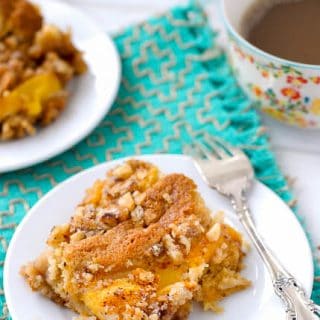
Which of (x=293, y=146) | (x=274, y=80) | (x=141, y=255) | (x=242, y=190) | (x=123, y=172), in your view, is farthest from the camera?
(x=293, y=146)

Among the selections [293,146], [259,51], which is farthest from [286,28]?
[293,146]

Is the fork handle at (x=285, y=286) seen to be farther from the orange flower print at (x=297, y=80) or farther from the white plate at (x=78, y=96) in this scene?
the white plate at (x=78, y=96)

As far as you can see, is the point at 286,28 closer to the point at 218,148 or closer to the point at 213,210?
the point at 218,148

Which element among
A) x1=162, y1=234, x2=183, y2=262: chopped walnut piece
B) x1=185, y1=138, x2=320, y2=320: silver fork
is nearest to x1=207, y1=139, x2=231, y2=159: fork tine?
x1=185, y1=138, x2=320, y2=320: silver fork

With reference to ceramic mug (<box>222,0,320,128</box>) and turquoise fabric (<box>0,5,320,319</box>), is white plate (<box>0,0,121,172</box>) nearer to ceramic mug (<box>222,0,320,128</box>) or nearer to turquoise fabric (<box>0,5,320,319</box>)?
turquoise fabric (<box>0,5,320,319</box>)

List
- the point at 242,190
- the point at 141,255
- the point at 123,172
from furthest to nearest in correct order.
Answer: the point at 242,190, the point at 123,172, the point at 141,255

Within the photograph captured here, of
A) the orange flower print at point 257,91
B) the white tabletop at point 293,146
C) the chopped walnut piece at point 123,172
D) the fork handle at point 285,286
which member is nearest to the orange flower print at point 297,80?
the orange flower print at point 257,91
